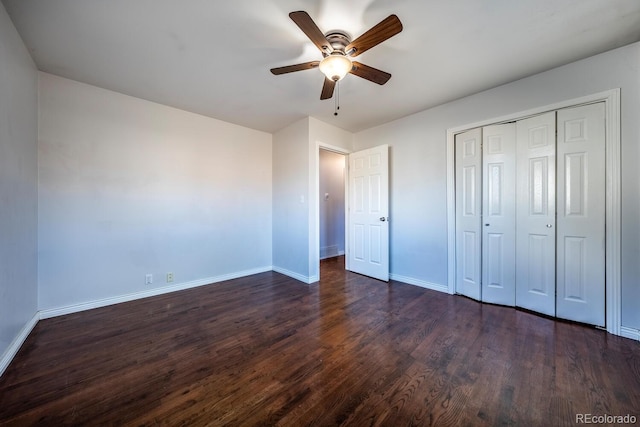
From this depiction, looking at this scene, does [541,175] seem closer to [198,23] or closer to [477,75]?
[477,75]

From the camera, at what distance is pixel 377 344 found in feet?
6.48

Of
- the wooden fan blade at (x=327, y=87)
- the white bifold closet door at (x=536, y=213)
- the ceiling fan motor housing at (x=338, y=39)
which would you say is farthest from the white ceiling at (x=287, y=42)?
the white bifold closet door at (x=536, y=213)

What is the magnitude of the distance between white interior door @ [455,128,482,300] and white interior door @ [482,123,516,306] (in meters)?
0.06

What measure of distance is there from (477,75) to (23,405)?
14.4 feet

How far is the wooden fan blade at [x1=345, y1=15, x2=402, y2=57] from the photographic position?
4.71ft

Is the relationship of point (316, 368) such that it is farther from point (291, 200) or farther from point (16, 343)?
point (291, 200)

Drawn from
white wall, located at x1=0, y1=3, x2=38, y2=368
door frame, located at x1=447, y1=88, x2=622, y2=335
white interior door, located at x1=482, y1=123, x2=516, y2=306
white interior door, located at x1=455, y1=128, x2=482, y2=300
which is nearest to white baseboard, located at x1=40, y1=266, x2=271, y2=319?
white wall, located at x1=0, y1=3, x2=38, y2=368

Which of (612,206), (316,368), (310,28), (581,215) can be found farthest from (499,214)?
(310,28)

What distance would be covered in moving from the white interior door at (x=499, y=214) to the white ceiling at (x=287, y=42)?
661 mm

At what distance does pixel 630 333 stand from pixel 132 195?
5251mm

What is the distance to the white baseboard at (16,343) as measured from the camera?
1.67 metres

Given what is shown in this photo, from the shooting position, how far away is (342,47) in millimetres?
1851

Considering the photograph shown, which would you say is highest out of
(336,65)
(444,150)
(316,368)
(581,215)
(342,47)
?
(342,47)

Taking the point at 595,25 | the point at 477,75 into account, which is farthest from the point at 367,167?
the point at 595,25
